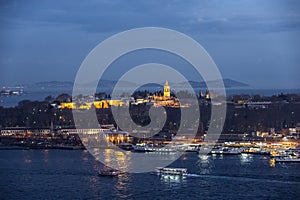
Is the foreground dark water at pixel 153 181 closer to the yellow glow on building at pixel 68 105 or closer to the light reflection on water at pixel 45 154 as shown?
the light reflection on water at pixel 45 154

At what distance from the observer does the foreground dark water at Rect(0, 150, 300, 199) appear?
7246 mm

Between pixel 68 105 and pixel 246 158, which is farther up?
pixel 68 105

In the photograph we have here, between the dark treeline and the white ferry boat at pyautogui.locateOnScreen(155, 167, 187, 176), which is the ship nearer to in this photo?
the white ferry boat at pyautogui.locateOnScreen(155, 167, 187, 176)

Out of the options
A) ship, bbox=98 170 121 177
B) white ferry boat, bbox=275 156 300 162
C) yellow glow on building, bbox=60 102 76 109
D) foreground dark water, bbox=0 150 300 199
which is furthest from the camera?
yellow glow on building, bbox=60 102 76 109

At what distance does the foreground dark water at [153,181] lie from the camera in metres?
7.25

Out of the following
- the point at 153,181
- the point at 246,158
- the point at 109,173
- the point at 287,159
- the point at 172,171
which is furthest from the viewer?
the point at 246,158

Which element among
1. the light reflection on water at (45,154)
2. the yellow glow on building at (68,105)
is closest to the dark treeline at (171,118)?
the yellow glow on building at (68,105)

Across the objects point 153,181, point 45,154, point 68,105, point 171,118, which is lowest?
point 153,181

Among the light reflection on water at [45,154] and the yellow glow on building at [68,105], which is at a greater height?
the yellow glow on building at [68,105]

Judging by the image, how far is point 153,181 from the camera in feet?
26.7

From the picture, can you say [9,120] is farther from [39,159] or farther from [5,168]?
[5,168]

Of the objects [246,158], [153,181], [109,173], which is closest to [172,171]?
[153,181]

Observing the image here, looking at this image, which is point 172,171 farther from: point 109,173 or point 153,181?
point 109,173

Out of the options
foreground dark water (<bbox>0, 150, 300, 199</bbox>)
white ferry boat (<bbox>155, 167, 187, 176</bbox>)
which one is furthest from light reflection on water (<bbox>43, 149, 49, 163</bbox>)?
white ferry boat (<bbox>155, 167, 187, 176</bbox>)
